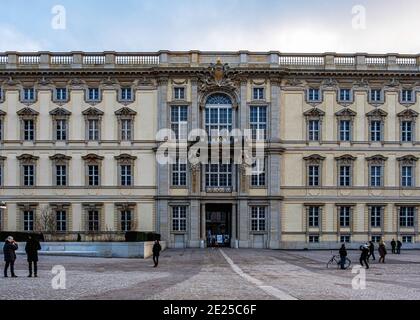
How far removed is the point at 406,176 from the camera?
7312 centimetres

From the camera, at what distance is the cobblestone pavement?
24.7 m

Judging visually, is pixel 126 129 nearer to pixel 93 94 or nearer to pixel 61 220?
pixel 93 94

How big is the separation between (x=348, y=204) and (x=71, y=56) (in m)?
29.2

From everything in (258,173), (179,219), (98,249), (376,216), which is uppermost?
(258,173)

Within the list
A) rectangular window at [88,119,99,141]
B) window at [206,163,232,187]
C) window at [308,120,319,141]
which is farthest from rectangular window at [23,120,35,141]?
window at [308,120,319,141]

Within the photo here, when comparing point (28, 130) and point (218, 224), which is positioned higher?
point (28, 130)

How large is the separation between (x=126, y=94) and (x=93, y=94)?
3.05m

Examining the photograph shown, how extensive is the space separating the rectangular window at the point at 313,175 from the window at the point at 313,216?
7.64ft

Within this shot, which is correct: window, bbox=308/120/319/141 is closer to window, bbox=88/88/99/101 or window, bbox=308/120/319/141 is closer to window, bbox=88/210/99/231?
window, bbox=88/88/99/101

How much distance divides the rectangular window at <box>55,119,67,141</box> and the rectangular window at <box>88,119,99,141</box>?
2.22 meters

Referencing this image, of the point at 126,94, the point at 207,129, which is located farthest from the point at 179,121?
the point at 126,94
